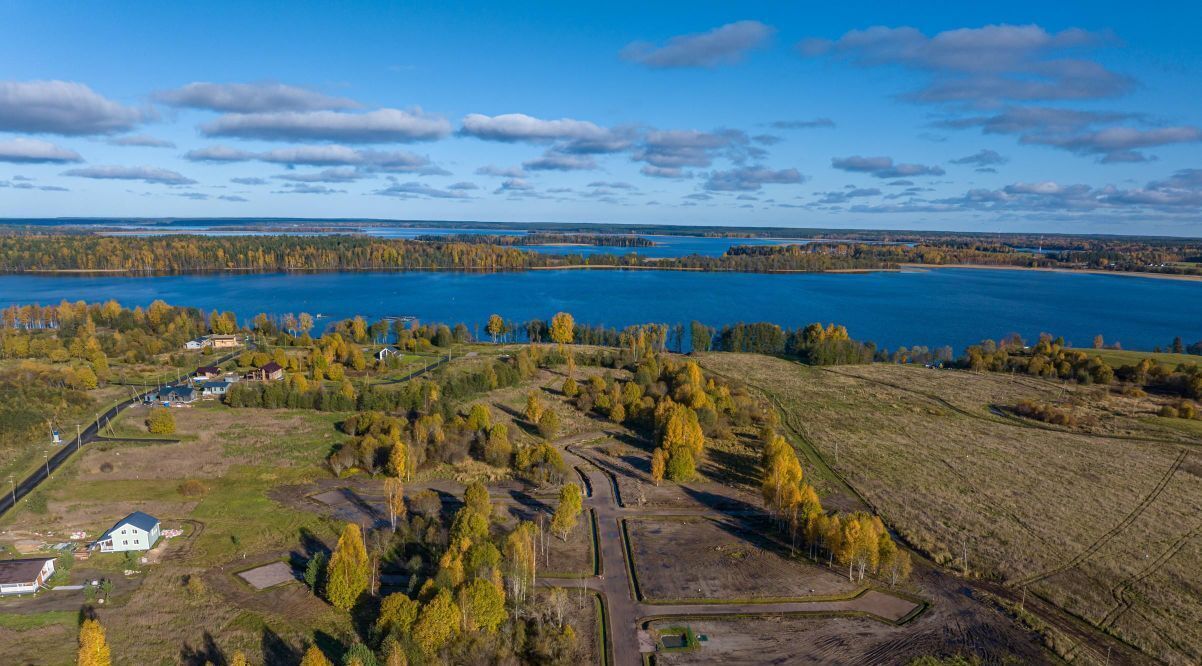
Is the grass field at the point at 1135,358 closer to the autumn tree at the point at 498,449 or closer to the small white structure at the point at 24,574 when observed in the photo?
the autumn tree at the point at 498,449

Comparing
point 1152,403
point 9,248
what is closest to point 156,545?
point 1152,403

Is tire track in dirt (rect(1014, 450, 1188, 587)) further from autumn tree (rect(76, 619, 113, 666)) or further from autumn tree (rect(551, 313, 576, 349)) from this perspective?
autumn tree (rect(551, 313, 576, 349))

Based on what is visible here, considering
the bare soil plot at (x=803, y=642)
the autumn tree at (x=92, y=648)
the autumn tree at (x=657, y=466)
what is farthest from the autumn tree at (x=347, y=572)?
the autumn tree at (x=657, y=466)

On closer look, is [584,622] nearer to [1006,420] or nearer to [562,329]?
[1006,420]

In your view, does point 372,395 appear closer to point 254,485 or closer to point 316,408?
point 316,408

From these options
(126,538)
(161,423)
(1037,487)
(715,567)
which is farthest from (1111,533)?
(161,423)

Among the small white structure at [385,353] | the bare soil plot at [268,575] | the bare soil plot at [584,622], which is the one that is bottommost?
the bare soil plot at [584,622]

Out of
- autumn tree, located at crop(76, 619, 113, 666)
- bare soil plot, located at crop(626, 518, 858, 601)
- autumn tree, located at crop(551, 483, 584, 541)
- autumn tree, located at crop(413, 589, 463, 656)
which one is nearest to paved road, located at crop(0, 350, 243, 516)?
autumn tree, located at crop(76, 619, 113, 666)
